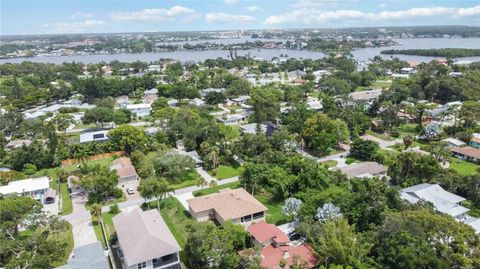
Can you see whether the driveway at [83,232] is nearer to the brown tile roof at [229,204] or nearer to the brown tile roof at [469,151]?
the brown tile roof at [229,204]

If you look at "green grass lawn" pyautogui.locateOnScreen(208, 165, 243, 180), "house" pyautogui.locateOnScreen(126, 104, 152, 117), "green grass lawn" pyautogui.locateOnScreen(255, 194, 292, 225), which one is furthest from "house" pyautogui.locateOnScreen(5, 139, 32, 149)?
"green grass lawn" pyautogui.locateOnScreen(255, 194, 292, 225)

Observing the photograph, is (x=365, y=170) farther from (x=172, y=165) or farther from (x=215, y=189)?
(x=172, y=165)

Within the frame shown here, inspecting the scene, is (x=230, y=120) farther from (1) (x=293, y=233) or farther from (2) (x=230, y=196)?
(1) (x=293, y=233)

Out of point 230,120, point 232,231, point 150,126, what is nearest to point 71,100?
point 150,126

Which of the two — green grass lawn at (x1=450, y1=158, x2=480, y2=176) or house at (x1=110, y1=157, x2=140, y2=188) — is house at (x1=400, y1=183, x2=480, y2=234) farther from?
house at (x1=110, y1=157, x2=140, y2=188)

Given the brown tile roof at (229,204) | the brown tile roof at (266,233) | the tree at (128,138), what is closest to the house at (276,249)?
the brown tile roof at (266,233)

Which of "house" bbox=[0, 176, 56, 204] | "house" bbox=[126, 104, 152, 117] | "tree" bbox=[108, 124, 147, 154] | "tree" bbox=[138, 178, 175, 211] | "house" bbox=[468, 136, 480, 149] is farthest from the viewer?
"house" bbox=[126, 104, 152, 117]
